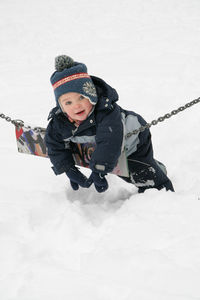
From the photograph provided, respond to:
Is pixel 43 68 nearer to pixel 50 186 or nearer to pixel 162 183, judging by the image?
pixel 50 186

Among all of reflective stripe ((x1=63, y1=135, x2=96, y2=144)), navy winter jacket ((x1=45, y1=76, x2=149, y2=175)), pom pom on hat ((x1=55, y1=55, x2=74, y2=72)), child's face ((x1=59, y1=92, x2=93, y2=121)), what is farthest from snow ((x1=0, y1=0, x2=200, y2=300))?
pom pom on hat ((x1=55, y1=55, x2=74, y2=72))

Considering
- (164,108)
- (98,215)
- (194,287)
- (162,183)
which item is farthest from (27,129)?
(164,108)

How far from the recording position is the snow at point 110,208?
Answer: 1438 mm

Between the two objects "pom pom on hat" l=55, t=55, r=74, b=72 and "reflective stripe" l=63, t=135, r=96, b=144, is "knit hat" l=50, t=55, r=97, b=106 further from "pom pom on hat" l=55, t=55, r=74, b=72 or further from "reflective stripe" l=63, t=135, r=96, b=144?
"reflective stripe" l=63, t=135, r=96, b=144

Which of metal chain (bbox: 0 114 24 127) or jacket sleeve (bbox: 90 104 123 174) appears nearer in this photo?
jacket sleeve (bbox: 90 104 123 174)

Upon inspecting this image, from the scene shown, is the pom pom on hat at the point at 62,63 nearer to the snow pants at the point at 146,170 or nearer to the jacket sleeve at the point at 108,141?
the jacket sleeve at the point at 108,141

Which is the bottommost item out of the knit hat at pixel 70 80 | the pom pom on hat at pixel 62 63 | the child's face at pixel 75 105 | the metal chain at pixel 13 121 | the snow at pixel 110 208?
the snow at pixel 110 208

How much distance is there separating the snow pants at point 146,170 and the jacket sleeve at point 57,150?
1.58ft

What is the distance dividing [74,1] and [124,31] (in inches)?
168

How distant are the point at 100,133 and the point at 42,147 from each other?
2.39 ft

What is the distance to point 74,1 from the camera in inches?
458

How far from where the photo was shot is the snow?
4.72ft

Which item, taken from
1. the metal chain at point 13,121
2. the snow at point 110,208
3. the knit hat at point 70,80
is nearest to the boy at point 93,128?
the knit hat at point 70,80

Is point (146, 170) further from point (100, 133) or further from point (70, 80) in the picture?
point (70, 80)
